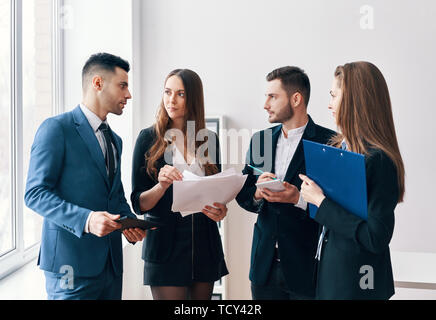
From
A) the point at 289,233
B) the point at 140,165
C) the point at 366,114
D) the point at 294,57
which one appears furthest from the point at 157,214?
the point at 294,57

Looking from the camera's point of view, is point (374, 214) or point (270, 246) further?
point (270, 246)

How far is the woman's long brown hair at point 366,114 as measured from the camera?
1.36m

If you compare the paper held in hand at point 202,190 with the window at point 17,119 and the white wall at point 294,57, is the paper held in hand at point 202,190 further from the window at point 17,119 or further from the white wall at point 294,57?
the white wall at point 294,57

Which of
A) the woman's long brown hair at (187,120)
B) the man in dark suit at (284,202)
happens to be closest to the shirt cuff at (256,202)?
the man in dark suit at (284,202)

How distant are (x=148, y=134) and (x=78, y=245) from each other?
629 mm

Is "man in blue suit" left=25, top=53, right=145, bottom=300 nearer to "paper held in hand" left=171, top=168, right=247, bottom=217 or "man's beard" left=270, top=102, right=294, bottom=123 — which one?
"paper held in hand" left=171, top=168, right=247, bottom=217

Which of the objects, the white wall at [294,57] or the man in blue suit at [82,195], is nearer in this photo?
the man in blue suit at [82,195]

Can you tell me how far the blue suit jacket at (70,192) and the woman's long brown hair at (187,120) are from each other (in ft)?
1.06

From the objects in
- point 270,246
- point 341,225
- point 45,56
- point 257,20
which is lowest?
point 270,246

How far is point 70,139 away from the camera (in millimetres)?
1426

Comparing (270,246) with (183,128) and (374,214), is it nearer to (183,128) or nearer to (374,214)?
(374,214)

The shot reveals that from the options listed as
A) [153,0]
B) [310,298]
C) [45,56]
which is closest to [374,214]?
[310,298]

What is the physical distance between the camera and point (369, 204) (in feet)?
4.29

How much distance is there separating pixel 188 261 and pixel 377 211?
0.89 m
